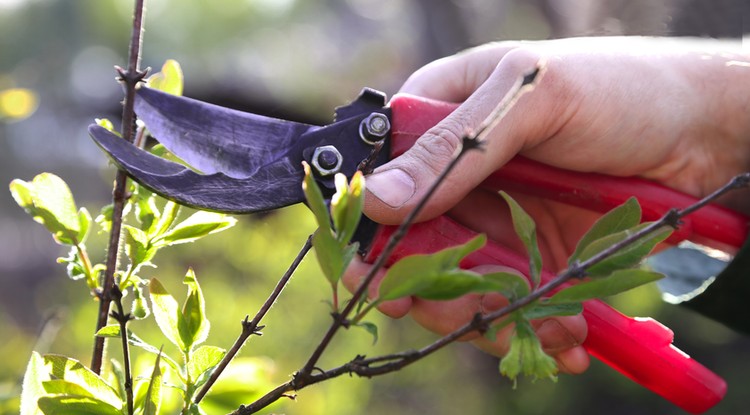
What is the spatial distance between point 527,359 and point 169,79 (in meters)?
0.74

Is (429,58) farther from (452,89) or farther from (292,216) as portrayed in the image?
(452,89)

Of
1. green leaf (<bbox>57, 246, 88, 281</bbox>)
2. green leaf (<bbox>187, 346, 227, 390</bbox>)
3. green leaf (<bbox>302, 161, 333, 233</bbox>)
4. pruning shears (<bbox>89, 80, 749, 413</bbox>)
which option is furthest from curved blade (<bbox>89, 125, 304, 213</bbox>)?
green leaf (<bbox>302, 161, 333, 233</bbox>)

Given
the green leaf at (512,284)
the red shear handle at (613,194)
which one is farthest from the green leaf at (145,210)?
the red shear handle at (613,194)

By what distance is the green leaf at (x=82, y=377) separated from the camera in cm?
83

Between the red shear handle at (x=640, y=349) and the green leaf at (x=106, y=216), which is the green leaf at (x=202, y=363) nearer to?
the green leaf at (x=106, y=216)

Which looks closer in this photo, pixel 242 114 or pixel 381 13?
pixel 242 114

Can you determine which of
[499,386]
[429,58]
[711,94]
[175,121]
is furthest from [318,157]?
[429,58]

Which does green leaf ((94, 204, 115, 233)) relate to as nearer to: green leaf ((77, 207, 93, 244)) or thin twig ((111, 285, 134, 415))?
green leaf ((77, 207, 93, 244))

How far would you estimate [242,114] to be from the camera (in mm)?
1438

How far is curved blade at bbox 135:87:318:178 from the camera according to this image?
1306 millimetres

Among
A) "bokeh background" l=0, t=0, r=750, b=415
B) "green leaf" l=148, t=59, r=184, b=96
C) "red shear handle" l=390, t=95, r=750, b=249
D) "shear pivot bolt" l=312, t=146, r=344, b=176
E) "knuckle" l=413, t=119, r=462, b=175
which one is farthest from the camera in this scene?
"bokeh background" l=0, t=0, r=750, b=415

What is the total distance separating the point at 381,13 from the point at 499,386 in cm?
2768

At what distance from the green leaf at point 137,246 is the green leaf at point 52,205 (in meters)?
0.09

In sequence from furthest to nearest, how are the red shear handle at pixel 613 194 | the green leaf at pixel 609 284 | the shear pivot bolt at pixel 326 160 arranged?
the red shear handle at pixel 613 194 → the shear pivot bolt at pixel 326 160 → the green leaf at pixel 609 284
